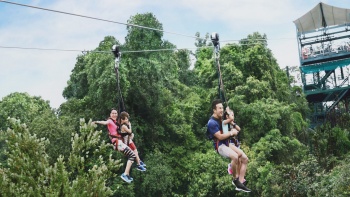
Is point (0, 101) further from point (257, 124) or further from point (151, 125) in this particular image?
point (257, 124)

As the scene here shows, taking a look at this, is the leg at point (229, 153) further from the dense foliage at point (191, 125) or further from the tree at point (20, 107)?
the tree at point (20, 107)

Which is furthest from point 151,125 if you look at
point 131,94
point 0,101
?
point 0,101

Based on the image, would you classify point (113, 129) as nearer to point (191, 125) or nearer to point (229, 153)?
point (229, 153)

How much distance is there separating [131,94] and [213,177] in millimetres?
4735

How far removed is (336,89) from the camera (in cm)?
2619

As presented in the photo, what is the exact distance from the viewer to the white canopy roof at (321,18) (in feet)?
88.3

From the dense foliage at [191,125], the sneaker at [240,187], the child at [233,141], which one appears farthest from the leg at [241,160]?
the dense foliage at [191,125]

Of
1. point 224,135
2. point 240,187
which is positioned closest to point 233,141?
point 224,135

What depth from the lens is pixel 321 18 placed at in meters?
27.1

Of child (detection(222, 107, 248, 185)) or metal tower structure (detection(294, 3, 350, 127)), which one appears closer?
child (detection(222, 107, 248, 185))

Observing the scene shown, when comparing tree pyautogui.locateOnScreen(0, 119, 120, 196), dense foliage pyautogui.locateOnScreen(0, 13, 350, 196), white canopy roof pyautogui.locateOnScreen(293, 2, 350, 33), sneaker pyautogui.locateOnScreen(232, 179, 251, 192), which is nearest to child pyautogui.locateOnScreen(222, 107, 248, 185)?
sneaker pyautogui.locateOnScreen(232, 179, 251, 192)

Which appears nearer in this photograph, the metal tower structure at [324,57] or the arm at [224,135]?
the arm at [224,135]

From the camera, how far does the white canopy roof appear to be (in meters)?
26.9

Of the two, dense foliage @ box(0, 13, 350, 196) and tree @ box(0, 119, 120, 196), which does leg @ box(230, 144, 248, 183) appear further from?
dense foliage @ box(0, 13, 350, 196)
